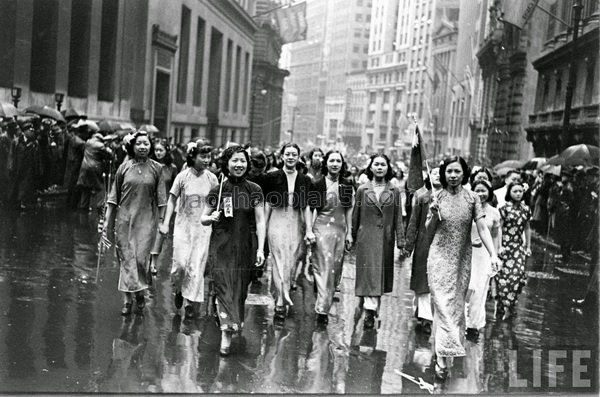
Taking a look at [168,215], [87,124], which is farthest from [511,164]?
[87,124]

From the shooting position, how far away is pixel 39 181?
1303cm

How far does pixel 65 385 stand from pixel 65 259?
4643 mm

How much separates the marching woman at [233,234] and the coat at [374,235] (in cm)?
174

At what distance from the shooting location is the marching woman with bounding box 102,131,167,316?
28.1ft

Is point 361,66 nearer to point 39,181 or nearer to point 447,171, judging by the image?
point 447,171

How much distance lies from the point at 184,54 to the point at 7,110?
2.36 metres

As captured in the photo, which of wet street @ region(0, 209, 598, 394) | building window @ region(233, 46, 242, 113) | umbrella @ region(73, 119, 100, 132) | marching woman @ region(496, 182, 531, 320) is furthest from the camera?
umbrella @ region(73, 119, 100, 132)

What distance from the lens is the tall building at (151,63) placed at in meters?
10.1

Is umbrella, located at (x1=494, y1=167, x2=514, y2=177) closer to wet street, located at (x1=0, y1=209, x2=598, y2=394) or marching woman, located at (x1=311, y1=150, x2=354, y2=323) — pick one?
wet street, located at (x1=0, y1=209, x2=598, y2=394)

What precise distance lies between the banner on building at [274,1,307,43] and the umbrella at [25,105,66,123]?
3252mm

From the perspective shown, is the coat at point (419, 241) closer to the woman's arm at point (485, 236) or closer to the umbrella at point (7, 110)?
the woman's arm at point (485, 236)

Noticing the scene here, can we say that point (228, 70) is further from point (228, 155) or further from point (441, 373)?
point (441, 373)

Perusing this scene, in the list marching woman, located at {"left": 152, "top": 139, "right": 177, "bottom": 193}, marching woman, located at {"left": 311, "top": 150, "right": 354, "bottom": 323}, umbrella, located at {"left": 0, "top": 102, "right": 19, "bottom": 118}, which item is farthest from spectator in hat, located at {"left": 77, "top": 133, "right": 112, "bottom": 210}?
marching woman, located at {"left": 311, "top": 150, "right": 354, "bottom": 323}

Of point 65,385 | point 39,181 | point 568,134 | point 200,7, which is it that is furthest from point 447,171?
point 39,181
